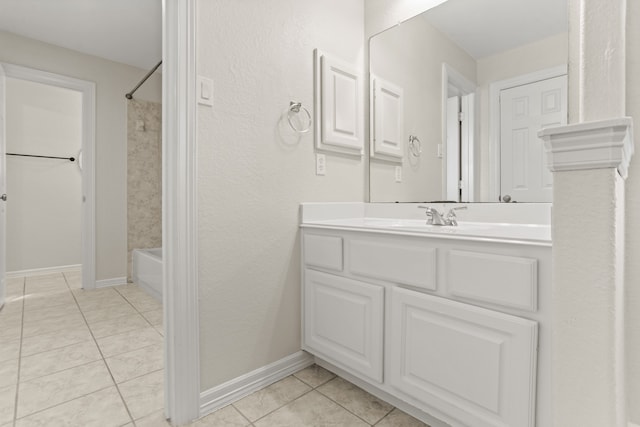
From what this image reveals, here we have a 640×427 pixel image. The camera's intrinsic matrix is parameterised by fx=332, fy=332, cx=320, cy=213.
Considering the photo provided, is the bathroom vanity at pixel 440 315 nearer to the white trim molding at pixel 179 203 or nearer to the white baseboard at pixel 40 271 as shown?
the white trim molding at pixel 179 203

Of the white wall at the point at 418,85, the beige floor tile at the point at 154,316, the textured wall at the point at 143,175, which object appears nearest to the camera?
the white wall at the point at 418,85

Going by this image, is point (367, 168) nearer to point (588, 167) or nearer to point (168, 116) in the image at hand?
point (168, 116)

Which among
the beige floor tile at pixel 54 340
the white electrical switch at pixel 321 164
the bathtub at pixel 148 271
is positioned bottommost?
the beige floor tile at pixel 54 340

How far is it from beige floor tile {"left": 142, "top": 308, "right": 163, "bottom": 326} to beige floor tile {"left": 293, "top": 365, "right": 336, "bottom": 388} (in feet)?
4.00

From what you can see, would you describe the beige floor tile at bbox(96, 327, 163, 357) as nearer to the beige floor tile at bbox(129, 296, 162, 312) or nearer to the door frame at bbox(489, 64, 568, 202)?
the beige floor tile at bbox(129, 296, 162, 312)

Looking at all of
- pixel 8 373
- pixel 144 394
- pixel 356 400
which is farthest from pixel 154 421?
pixel 8 373

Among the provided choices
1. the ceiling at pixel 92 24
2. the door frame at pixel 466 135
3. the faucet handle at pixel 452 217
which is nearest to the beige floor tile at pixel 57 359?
the faucet handle at pixel 452 217

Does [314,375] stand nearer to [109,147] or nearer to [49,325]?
[49,325]

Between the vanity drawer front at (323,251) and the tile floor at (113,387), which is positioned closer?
the tile floor at (113,387)

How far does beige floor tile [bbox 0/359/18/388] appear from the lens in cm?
153

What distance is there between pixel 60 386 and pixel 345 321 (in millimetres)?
1332

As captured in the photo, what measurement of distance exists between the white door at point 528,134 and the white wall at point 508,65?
7 cm

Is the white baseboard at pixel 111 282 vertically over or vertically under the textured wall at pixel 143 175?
under

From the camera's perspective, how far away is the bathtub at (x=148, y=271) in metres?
2.81
